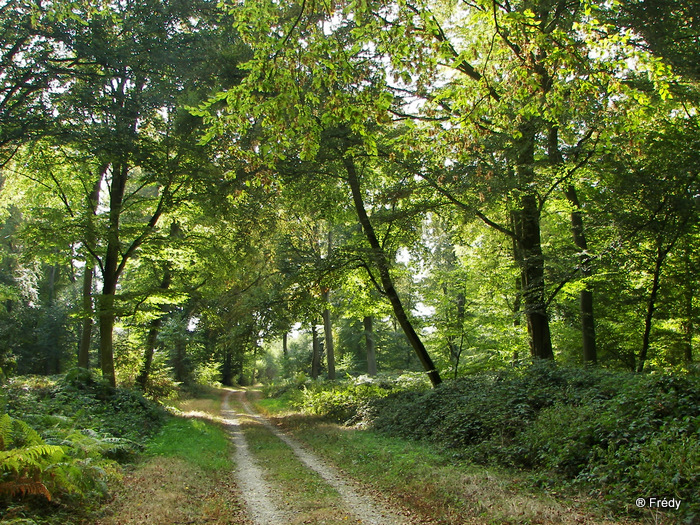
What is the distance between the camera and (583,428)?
7160 millimetres

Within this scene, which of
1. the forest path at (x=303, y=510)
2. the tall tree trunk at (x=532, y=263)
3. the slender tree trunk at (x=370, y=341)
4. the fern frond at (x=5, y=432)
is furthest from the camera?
the slender tree trunk at (x=370, y=341)

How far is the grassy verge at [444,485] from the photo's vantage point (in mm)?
5363

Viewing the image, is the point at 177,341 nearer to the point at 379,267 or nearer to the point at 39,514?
the point at 379,267

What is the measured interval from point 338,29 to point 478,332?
12.0m

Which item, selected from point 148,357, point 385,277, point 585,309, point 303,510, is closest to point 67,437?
point 303,510

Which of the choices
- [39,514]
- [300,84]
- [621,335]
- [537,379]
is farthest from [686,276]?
[39,514]

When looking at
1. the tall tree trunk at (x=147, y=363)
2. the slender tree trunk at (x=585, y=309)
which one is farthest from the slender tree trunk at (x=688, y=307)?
the tall tree trunk at (x=147, y=363)

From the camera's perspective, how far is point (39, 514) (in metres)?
5.30

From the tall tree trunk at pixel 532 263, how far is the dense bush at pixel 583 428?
156 cm

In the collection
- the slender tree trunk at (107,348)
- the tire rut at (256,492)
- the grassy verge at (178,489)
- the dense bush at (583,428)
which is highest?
the slender tree trunk at (107,348)

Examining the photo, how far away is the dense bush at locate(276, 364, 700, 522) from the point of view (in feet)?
18.1

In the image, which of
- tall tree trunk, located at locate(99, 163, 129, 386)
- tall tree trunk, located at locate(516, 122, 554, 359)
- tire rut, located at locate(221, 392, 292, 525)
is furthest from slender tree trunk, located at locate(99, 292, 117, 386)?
tall tree trunk, located at locate(516, 122, 554, 359)

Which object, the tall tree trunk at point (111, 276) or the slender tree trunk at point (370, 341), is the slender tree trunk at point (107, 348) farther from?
the slender tree trunk at point (370, 341)

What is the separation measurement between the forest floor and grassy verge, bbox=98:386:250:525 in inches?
0.6
